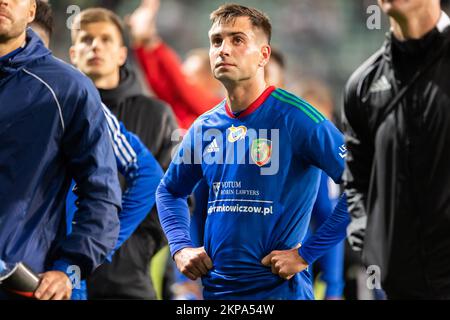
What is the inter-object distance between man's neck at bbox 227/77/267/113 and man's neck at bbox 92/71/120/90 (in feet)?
5.23

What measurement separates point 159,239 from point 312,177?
1.77m

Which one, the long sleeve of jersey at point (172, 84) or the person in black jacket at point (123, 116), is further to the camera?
the long sleeve of jersey at point (172, 84)

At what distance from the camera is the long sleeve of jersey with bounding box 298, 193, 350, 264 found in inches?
165

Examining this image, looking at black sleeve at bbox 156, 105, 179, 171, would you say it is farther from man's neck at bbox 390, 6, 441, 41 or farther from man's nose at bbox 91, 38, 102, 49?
man's neck at bbox 390, 6, 441, 41

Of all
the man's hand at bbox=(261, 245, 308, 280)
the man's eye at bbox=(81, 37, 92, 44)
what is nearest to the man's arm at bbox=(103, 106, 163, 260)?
the man's eye at bbox=(81, 37, 92, 44)

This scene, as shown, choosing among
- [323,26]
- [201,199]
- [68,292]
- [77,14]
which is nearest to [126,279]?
[201,199]

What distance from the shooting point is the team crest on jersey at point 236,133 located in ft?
14.1

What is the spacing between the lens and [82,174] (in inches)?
147

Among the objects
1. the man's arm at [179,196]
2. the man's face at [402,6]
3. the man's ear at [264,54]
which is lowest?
the man's arm at [179,196]

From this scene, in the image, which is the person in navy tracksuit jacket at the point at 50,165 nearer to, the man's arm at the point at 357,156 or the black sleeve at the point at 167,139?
the man's arm at the point at 357,156

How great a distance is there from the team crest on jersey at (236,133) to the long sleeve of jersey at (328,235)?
1.75ft

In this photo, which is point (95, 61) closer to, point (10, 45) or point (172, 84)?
point (10, 45)

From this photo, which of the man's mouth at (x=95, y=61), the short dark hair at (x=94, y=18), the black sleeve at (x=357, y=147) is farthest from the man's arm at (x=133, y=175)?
the black sleeve at (x=357, y=147)
